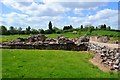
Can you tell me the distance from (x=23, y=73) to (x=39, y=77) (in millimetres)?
1239

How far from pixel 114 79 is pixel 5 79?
238 inches

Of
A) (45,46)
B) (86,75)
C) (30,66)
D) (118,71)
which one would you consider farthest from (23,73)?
(45,46)

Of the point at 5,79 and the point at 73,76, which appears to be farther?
the point at 73,76

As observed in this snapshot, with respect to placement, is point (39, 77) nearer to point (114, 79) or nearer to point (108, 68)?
point (114, 79)

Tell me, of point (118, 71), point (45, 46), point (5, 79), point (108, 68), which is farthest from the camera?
point (45, 46)

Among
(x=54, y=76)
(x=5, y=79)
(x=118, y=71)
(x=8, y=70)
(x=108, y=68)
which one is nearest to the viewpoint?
(x=5, y=79)

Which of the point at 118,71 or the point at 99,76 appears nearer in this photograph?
the point at 99,76

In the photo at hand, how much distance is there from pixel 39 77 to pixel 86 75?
282cm

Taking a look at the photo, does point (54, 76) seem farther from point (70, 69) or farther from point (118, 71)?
point (118, 71)

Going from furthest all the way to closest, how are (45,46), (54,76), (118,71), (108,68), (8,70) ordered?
(45,46) → (108,68) → (118,71) → (8,70) → (54,76)

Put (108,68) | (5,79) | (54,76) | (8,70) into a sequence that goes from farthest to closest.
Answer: (108,68)
(8,70)
(54,76)
(5,79)

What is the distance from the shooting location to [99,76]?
14.9m

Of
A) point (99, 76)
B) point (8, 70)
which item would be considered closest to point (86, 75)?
point (99, 76)

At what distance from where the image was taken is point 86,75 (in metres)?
14.9
